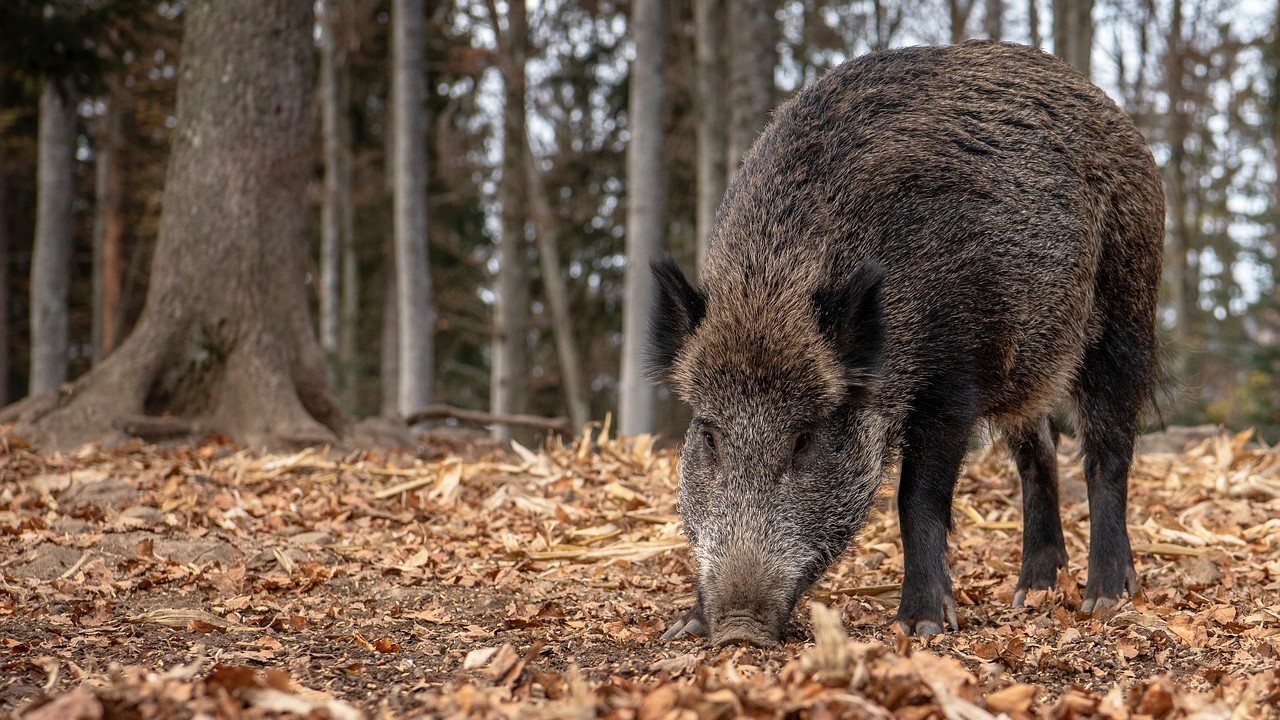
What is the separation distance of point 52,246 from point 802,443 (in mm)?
14836

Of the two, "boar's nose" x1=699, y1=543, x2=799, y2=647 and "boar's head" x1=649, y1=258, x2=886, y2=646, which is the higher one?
"boar's head" x1=649, y1=258, x2=886, y2=646

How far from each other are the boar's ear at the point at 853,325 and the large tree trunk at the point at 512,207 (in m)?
12.0

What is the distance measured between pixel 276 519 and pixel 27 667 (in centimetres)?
259

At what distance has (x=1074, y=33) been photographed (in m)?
13.5

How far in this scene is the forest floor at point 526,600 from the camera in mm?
2779

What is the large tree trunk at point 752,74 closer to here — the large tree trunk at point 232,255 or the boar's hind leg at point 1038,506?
the large tree trunk at point 232,255

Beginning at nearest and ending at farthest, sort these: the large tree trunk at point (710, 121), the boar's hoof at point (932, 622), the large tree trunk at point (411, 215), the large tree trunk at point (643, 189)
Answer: the boar's hoof at point (932, 622)
the large tree trunk at point (643, 189)
the large tree trunk at point (710, 121)
the large tree trunk at point (411, 215)

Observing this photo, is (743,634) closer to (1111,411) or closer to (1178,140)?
(1111,411)

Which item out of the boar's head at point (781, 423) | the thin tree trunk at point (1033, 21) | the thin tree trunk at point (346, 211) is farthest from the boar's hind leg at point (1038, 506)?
the thin tree trunk at point (346, 211)

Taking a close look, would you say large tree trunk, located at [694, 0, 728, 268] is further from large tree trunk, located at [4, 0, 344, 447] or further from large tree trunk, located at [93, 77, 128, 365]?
large tree trunk, located at [93, 77, 128, 365]

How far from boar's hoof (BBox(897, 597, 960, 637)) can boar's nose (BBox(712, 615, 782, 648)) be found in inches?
32.8

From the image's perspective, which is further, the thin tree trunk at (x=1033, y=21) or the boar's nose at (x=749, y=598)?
the thin tree trunk at (x=1033, y=21)

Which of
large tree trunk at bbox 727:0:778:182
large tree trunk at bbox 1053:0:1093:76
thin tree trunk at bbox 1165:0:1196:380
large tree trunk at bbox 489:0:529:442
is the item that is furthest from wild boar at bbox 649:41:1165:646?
thin tree trunk at bbox 1165:0:1196:380

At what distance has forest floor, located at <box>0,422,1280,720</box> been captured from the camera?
9.12 feet
